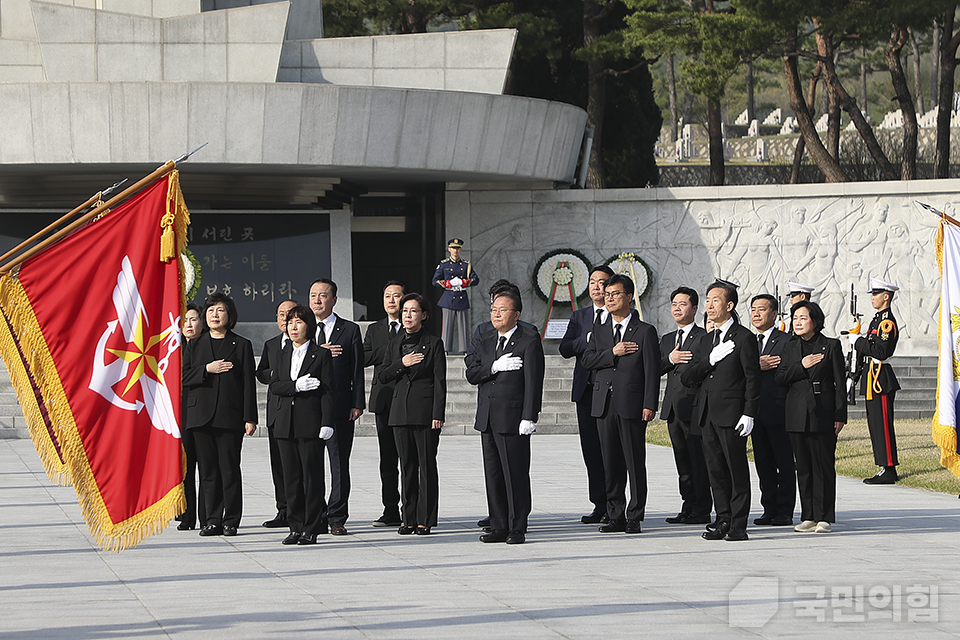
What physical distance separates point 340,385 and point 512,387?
3.98ft

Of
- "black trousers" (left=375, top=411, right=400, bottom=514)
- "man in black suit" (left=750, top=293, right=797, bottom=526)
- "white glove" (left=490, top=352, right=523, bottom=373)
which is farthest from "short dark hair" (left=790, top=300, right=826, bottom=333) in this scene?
"black trousers" (left=375, top=411, right=400, bottom=514)

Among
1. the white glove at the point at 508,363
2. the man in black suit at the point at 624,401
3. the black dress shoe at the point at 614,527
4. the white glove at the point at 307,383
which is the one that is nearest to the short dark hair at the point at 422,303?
the white glove at the point at 508,363

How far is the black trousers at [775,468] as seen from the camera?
773cm

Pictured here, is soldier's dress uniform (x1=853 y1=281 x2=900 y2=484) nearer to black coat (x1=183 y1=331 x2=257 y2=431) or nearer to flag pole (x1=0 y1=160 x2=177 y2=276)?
black coat (x1=183 y1=331 x2=257 y2=431)

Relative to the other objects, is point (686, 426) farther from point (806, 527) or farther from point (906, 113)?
point (906, 113)

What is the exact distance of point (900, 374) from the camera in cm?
1652

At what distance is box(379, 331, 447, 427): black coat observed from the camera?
7340 mm

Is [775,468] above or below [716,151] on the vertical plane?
below

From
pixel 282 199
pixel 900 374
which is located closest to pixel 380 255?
pixel 282 199

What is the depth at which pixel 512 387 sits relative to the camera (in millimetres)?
7078

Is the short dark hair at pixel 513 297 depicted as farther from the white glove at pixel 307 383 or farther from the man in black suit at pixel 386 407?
the white glove at pixel 307 383

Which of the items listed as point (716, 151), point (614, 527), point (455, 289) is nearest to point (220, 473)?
point (614, 527)

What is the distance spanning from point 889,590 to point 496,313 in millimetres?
2868

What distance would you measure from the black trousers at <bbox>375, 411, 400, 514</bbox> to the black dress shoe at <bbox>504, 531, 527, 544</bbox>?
1079mm
